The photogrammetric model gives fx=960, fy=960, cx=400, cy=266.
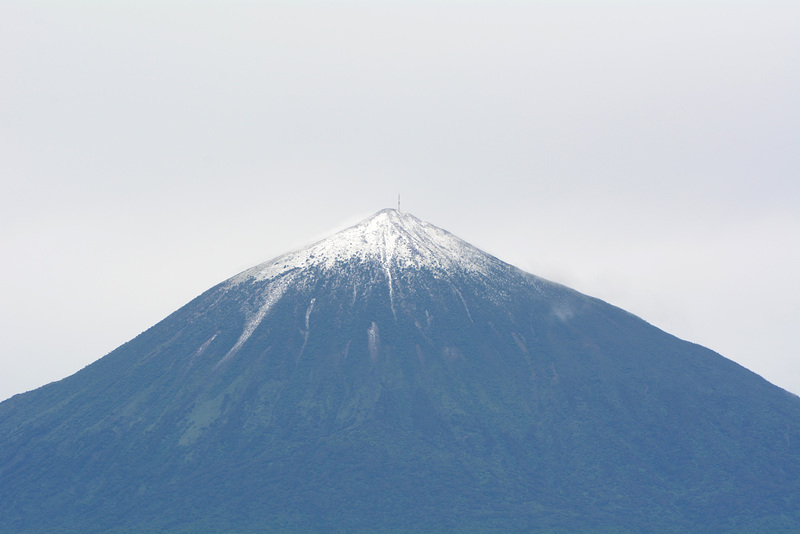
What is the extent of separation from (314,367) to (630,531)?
7125cm

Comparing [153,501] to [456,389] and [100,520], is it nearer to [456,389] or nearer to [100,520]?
[100,520]

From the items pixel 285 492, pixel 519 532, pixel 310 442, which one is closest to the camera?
pixel 519 532

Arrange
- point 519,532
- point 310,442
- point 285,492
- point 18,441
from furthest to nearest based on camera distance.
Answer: point 18,441
point 310,442
point 285,492
point 519,532

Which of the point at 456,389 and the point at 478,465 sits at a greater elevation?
the point at 456,389

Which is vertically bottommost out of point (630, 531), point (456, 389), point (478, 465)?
point (630, 531)

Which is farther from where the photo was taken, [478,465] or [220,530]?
[478,465]

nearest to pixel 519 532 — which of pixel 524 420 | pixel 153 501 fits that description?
pixel 524 420

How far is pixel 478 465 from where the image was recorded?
177 m

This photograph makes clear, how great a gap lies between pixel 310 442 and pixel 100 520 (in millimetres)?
39314

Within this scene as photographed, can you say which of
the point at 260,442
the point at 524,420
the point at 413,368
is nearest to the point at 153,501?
the point at 260,442

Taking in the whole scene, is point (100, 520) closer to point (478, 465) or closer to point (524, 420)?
point (478, 465)

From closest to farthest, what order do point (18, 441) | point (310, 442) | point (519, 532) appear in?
point (519, 532), point (310, 442), point (18, 441)

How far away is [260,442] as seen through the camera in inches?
7131

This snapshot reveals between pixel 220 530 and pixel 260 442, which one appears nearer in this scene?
pixel 220 530
